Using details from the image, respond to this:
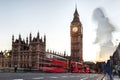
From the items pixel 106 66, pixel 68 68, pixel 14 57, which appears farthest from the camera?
pixel 14 57

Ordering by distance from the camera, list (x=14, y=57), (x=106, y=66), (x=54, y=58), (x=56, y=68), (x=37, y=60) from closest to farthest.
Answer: (x=106, y=66), (x=54, y=58), (x=56, y=68), (x=37, y=60), (x=14, y=57)

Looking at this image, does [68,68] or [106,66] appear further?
[68,68]

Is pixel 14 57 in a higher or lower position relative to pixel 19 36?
lower

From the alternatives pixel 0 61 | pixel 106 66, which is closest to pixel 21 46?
pixel 0 61

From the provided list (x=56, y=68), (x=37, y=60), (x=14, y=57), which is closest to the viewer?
(x=56, y=68)

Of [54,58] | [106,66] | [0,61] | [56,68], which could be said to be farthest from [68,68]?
[0,61]

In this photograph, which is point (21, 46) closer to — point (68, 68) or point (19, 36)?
point (19, 36)

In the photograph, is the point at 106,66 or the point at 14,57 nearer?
the point at 106,66

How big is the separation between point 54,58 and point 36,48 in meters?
96.7

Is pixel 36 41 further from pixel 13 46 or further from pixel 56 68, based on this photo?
pixel 56 68

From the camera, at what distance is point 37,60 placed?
5817 inches

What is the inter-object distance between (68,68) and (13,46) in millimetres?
90624

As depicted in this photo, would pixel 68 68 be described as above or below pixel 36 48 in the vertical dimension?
below

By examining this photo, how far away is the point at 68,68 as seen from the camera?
250 ft
